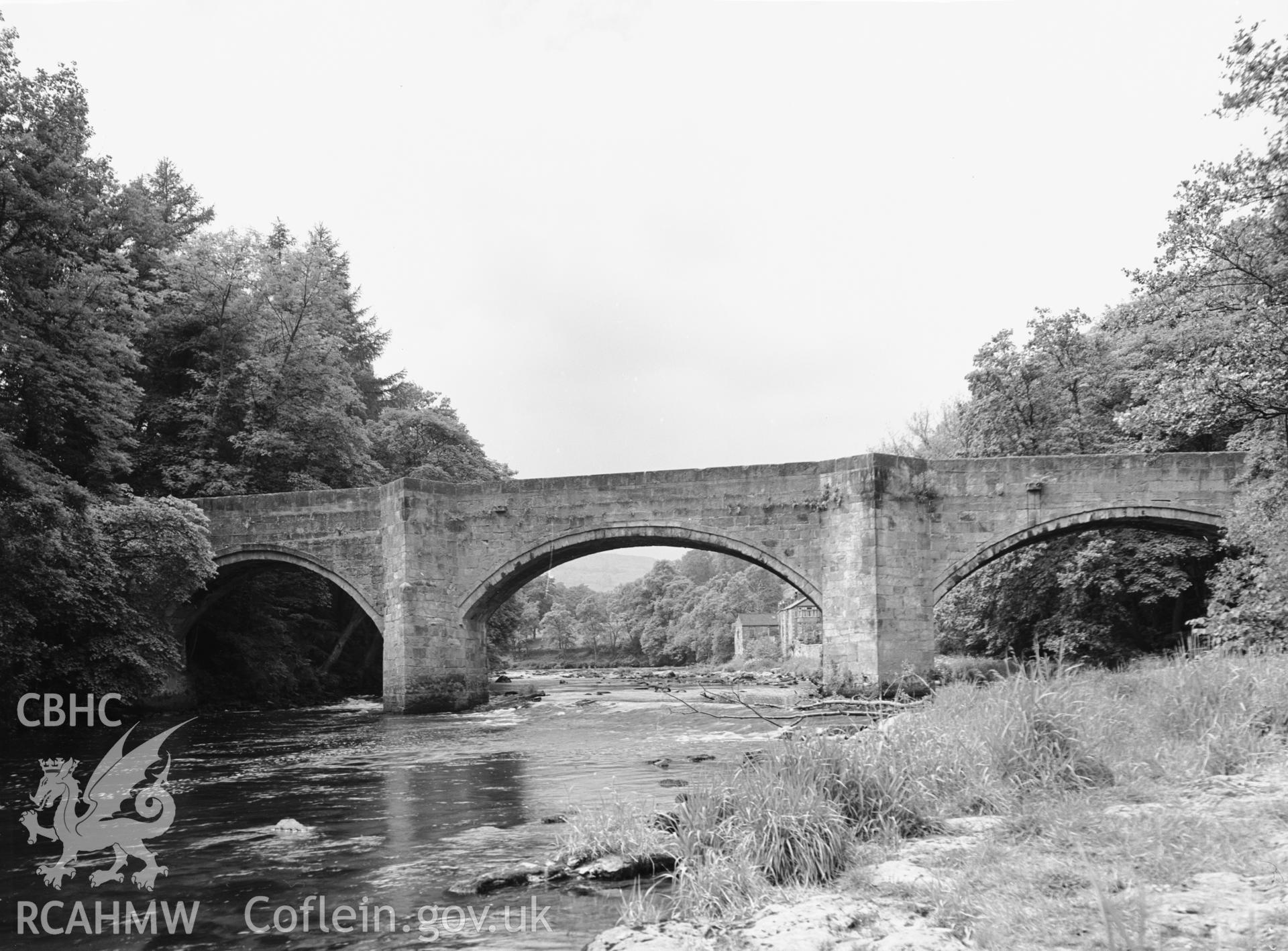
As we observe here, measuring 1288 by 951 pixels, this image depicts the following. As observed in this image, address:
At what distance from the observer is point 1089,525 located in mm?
16156

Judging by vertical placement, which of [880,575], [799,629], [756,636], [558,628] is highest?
[880,575]

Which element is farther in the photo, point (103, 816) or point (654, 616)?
point (654, 616)

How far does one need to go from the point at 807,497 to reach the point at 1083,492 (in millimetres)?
4731

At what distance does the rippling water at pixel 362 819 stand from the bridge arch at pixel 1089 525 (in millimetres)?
5225

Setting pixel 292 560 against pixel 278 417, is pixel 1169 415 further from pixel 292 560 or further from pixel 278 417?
pixel 278 417

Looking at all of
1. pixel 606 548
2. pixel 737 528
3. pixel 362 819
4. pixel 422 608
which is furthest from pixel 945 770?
pixel 422 608

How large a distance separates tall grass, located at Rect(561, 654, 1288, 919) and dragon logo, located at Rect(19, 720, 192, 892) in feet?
10.4

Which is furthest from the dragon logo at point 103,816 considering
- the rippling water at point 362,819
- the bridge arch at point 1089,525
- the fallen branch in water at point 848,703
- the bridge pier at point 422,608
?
the bridge arch at point 1089,525

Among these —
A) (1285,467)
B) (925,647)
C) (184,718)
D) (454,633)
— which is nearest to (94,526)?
(184,718)

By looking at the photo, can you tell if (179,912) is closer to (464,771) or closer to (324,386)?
(464,771)

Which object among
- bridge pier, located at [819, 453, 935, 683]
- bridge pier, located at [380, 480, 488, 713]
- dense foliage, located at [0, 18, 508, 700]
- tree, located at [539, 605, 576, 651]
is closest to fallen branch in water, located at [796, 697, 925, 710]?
bridge pier, located at [819, 453, 935, 683]

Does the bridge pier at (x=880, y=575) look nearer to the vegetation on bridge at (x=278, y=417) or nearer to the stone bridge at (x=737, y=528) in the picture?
the stone bridge at (x=737, y=528)

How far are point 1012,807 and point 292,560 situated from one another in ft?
54.1

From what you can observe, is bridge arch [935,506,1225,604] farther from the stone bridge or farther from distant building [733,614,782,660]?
distant building [733,614,782,660]
